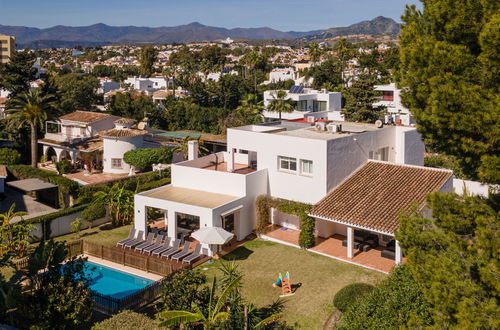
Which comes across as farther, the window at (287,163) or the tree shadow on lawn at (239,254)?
the window at (287,163)

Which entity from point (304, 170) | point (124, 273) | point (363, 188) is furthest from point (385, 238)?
point (124, 273)

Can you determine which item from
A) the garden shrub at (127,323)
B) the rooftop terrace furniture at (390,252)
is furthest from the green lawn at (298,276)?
the garden shrub at (127,323)

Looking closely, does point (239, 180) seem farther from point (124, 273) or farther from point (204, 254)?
point (124, 273)

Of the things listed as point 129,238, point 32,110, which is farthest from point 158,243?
point 32,110

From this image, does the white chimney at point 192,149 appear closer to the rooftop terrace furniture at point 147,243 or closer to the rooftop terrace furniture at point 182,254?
the rooftop terrace furniture at point 147,243

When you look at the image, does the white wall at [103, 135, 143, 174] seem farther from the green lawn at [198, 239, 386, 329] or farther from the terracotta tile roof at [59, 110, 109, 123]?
the green lawn at [198, 239, 386, 329]

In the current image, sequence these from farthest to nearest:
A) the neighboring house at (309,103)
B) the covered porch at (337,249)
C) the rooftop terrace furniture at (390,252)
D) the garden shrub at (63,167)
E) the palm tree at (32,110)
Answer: the neighboring house at (309,103) → the garden shrub at (63,167) → the palm tree at (32,110) → the rooftop terrace furniture at (390,252) → the covered porch at (337,249)

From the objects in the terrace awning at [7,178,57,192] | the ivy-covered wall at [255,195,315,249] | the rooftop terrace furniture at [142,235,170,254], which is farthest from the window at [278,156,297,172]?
the terrace awning at [7,178,57,192]
